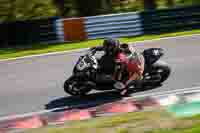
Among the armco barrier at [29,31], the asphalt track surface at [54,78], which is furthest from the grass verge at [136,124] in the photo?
the armco barrier at [29,31]

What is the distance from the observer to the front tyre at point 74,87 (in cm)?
1263

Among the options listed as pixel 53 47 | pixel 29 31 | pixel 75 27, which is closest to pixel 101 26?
pixel 75 27

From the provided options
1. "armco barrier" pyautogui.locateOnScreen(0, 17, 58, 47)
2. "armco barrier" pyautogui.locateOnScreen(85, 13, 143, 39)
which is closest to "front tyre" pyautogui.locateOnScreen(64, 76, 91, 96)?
"armco barrier" pyautogui.locateOnScreen(85, 13, 143, 39)

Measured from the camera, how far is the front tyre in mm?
12630

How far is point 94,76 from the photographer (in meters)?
12.5

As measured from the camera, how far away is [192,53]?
1650 centimetres

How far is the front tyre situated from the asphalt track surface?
201 millimetres

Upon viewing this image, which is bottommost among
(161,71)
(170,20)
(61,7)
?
(161,71)

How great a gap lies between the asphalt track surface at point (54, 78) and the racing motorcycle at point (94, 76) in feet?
0.89

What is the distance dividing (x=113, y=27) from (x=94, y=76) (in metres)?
9.20

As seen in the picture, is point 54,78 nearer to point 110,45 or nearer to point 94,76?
point 94,76

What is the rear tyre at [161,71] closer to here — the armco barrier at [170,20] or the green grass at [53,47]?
the green grass at [53,47]

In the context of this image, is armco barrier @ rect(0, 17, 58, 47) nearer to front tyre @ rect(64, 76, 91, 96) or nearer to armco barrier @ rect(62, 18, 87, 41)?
armco barrier @ rect(62, 18, 87, 41)

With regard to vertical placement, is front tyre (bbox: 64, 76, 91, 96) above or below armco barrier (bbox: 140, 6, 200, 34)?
below
